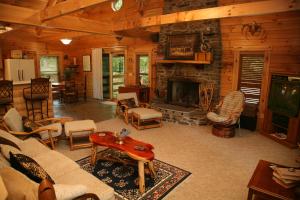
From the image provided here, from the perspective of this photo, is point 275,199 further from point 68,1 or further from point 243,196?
point 68,1

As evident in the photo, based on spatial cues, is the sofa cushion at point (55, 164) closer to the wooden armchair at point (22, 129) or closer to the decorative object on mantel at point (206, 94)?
the wooden armchair at point (22, 129)

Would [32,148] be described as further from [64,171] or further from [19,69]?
[19,69]

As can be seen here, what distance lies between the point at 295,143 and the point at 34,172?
465 cm

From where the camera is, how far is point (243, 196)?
2.73 meters

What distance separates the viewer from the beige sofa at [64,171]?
2049mm

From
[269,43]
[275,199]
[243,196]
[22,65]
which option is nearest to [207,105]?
[269,43]

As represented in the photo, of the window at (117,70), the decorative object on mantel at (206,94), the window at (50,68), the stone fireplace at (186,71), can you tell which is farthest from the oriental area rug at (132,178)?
the window at (50,68)

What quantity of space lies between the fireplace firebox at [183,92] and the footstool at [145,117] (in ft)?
3.82

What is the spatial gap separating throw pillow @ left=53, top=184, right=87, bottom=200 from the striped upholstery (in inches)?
146

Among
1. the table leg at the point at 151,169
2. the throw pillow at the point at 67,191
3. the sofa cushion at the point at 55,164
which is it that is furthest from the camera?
the table leg at the point at 151,169

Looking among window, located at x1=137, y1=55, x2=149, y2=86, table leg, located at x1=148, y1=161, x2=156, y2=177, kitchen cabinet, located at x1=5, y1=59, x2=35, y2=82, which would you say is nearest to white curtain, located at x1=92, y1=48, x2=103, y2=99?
window, located at x1=137, y1=55, x2=149, y2=86

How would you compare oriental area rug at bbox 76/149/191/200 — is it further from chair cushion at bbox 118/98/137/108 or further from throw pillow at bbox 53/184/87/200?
chair cushion at bbox 118/98/137/108

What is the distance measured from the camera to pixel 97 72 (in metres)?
9.08

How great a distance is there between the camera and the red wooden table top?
2907 millimetres
